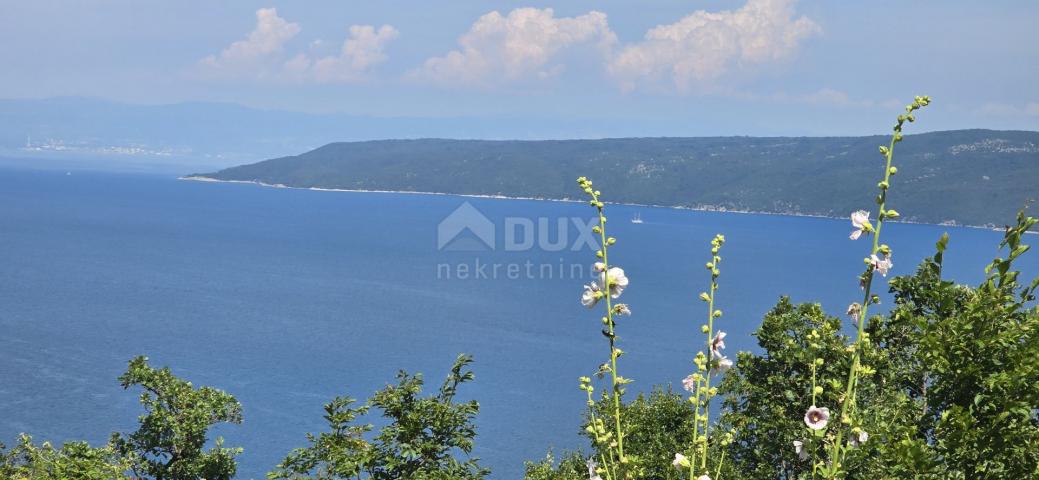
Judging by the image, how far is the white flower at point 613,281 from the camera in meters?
5.04

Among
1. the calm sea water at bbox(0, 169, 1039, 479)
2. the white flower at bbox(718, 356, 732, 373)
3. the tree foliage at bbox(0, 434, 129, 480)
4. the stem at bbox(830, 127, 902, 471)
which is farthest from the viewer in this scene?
the calm sea water at bbox(0, 169, 1039, 479)

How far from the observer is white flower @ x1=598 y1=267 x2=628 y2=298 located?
5.04 meters

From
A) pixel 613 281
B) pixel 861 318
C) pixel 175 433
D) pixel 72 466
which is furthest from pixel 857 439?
pixel 175 433

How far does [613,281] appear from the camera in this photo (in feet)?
16.6

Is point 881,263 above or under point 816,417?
above

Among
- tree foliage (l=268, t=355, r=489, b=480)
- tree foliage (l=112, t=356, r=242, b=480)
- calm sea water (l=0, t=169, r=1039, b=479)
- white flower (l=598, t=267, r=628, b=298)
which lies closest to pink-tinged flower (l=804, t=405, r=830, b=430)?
white flower (l=598, t=267, r=628, b=298)

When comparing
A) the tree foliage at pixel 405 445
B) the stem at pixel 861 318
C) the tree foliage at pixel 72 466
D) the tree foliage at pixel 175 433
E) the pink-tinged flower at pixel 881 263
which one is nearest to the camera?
the stem at pixel 861 318

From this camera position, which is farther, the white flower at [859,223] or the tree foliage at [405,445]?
the tree foliage at [405,445]

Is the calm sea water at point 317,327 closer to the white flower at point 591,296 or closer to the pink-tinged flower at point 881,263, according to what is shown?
the white flower at point 591,296

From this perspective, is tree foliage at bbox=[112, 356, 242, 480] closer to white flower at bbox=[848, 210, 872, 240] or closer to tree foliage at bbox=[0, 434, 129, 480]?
tree foliage at bbox=[0, 434, 129, 480]

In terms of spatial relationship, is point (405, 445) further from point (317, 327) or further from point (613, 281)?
point (317, 327)

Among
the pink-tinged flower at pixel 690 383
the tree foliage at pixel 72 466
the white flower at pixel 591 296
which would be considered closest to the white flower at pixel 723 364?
the pink-tinged flower at pixel 690 383

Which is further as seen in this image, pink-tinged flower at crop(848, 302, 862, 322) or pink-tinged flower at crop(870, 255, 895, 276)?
pink-tinged flower at crop(848, 302, 862, 322)

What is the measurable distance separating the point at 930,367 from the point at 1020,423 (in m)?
0.88
